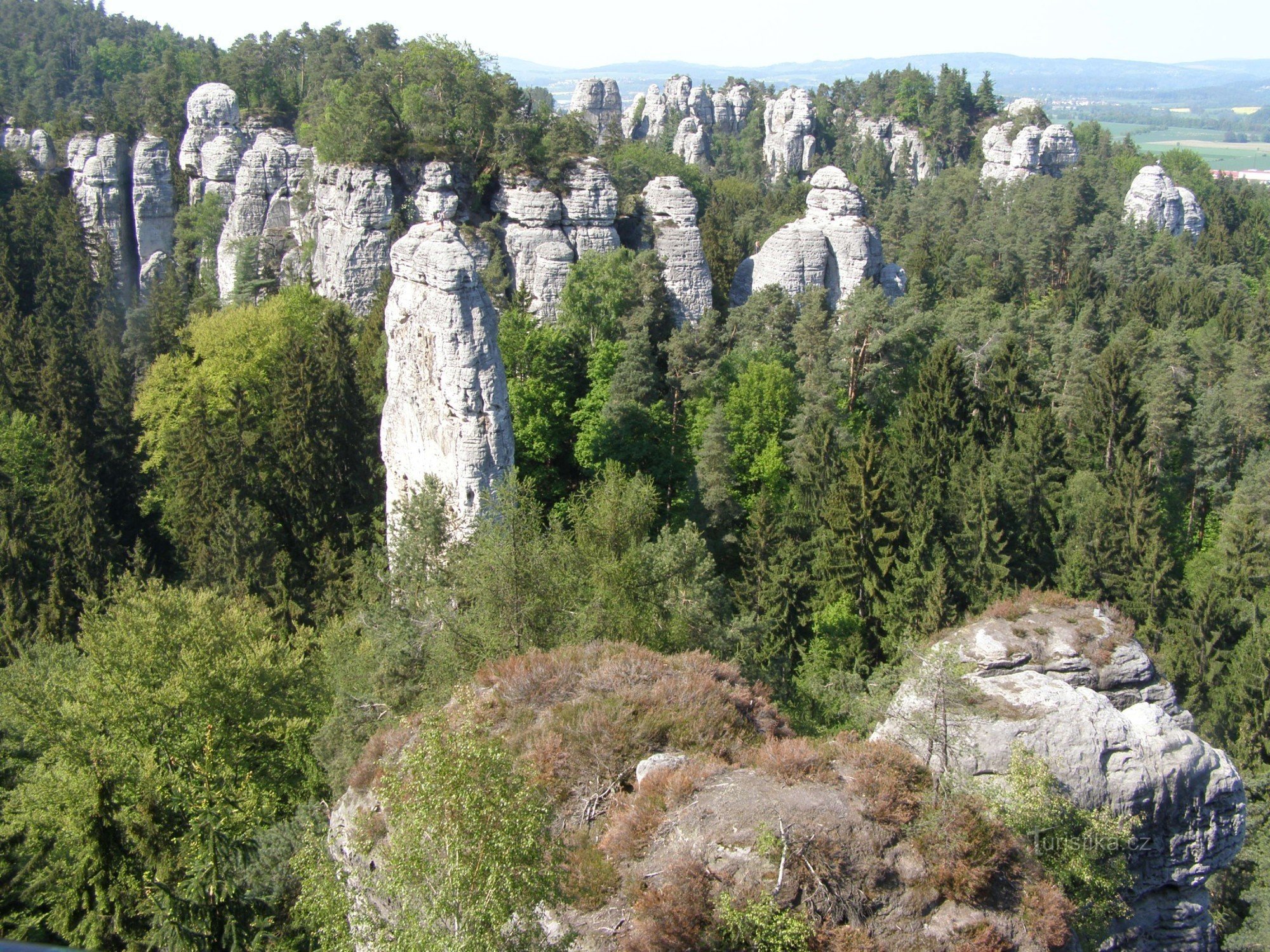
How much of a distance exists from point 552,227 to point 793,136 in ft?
188

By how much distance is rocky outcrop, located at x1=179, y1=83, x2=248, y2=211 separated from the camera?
53.1 m

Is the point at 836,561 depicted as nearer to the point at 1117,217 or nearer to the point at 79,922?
the point at 79,922

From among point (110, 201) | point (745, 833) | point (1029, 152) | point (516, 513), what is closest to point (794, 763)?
point (745, 833)

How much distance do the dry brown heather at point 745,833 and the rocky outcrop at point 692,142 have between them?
3386 inches

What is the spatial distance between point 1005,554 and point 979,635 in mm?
8869

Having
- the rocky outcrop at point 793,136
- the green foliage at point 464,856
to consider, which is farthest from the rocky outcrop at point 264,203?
the rocky outcrop at point 793,136

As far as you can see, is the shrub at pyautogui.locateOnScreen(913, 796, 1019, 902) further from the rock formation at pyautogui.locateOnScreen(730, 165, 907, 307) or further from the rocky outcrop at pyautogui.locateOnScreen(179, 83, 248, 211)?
the rocky outcrop at pyautogui.locateOnScreen(179, 83, 248, 211)

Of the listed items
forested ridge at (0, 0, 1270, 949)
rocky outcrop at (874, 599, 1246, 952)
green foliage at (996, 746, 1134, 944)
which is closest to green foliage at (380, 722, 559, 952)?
forested ridge at (0, 0, 1270, 949)

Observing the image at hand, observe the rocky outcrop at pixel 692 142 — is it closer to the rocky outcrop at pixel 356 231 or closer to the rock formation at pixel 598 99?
the rock formation at pixel 598 99

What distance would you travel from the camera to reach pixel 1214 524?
36.6m

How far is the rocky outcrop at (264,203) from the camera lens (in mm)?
46719

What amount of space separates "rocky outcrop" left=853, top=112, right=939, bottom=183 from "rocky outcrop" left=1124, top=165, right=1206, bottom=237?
19.6m

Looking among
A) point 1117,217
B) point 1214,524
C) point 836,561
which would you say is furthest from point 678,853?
point 1117,217

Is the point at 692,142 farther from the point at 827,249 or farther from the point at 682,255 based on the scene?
the point at 682,255
